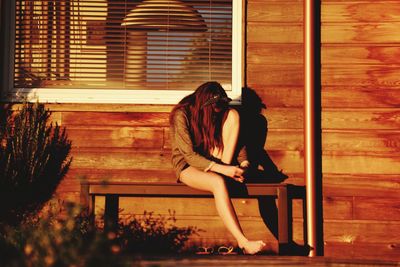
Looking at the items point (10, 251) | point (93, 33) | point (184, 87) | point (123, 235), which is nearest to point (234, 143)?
point (184, 87)

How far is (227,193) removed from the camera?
4137mm

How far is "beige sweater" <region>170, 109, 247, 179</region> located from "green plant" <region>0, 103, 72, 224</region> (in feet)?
3.41

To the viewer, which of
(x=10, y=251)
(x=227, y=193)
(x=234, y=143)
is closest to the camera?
(x=10, y=251)

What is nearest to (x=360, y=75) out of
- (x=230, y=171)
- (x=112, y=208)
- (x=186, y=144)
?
(x=230, y=171)

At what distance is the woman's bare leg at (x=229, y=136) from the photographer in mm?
4488

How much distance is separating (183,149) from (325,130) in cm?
138

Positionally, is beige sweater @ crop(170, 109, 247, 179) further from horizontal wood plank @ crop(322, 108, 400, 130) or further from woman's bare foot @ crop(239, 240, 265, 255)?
horizontal wood plank @ crop(322, 108, 400, 130)

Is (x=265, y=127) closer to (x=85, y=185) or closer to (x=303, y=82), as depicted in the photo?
(x=303, y=82)

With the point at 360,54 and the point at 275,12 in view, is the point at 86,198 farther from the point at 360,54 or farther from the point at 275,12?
the point at 360,54

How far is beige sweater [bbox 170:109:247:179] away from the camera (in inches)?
171

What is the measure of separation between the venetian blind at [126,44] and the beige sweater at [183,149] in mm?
606

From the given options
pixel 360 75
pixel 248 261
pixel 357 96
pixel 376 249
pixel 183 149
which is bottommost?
pixel 376 249

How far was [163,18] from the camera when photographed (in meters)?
5.05

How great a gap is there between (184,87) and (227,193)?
52.5 inches
